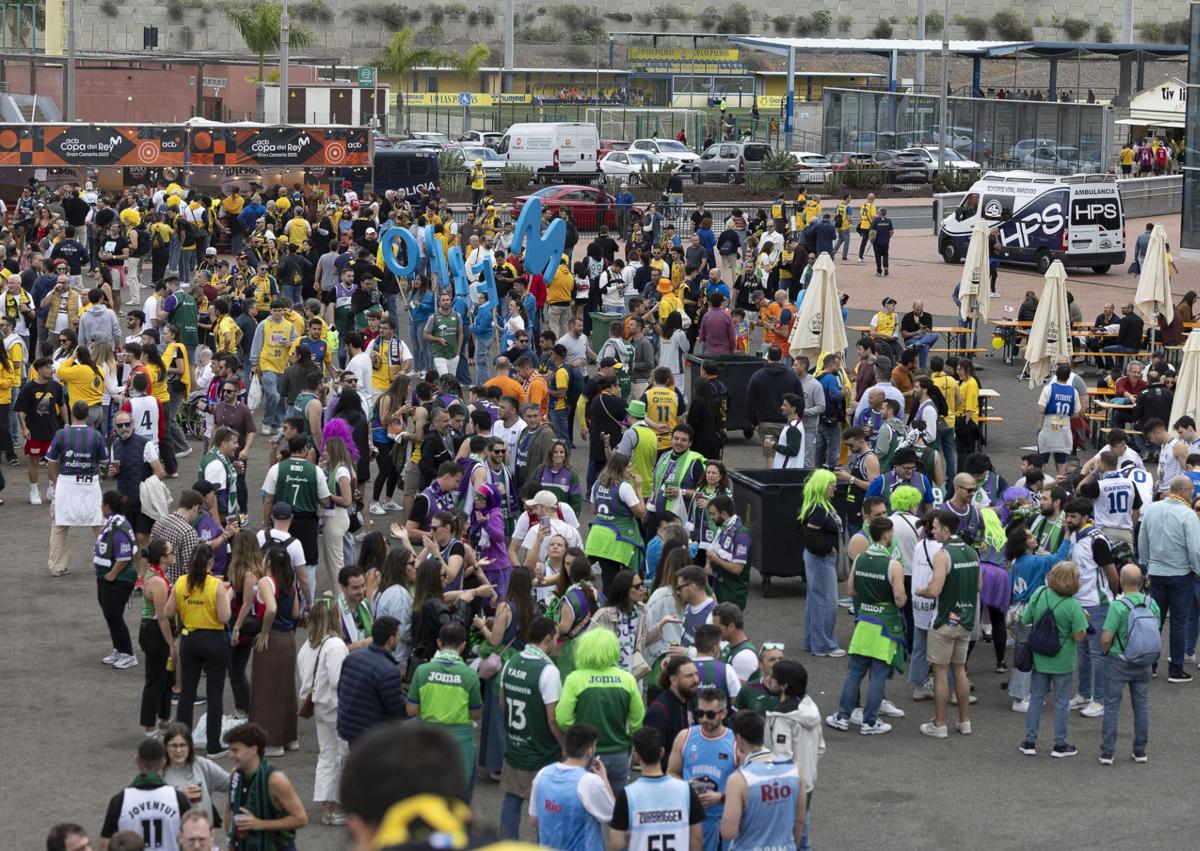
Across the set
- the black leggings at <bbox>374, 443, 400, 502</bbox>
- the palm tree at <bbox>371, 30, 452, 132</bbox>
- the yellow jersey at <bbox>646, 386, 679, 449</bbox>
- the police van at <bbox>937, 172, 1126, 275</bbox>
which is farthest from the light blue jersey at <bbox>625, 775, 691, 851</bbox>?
the palm tree at <bbox>371, 30, 452, 132</bbox>

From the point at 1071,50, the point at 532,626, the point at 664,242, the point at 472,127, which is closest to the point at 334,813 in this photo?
the point at 532,626

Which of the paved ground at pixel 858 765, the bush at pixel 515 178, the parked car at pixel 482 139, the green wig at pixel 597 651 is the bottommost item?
the paved ground at pixel 858 765

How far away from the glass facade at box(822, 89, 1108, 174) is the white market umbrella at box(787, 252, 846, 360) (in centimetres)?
3324

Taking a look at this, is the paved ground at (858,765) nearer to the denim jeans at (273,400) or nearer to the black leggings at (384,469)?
the black leggings at (384,469)

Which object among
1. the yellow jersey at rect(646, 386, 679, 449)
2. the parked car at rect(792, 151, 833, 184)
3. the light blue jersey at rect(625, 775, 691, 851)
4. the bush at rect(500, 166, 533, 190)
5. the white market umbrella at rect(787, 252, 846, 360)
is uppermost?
the parked car at rect(792, 151, 833, 184)

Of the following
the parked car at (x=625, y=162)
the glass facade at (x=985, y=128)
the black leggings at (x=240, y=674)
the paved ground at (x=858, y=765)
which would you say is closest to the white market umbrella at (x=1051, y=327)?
the paved ground at (x=858, y=765)

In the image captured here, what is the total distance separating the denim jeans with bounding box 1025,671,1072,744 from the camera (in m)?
11.2

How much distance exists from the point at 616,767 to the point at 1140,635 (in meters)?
3.86

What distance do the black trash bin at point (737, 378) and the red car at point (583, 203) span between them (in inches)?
808

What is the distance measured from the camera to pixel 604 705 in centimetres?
897

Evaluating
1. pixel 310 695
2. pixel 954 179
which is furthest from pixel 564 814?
pixel 954 179

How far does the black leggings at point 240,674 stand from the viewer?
11.1m

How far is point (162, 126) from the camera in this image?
39344 mm

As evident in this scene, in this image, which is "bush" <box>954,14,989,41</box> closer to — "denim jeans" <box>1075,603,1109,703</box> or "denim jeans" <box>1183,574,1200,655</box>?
"denim jeans" <box>1183,574,1200,655</box>
